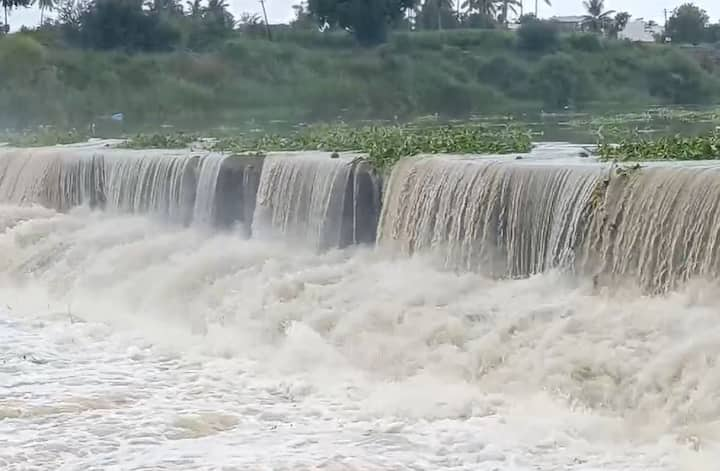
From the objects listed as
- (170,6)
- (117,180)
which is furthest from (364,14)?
(117,180)

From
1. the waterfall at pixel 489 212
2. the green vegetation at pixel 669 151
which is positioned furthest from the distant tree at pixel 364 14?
the green vegetation at pixel 669 151

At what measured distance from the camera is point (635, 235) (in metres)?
9.55

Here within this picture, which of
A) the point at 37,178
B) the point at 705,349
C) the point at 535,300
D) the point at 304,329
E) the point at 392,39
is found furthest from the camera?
the point at 392,39

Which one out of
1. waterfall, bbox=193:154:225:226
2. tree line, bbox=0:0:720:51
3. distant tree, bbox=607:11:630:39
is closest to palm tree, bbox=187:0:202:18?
tree line, bbox=0:0:720:51

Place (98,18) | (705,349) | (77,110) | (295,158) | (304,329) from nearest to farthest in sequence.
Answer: (705,349)
(304,329)
(295,158)
(77,110)
(98,18)

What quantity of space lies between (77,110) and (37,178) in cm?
2136

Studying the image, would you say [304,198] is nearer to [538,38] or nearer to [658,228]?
[658,228]

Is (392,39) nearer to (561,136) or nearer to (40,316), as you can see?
(561,136)

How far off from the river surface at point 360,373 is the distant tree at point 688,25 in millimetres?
44462

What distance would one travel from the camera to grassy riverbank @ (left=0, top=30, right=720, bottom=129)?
39.9 meters

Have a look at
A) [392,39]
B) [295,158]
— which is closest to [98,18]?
[392,39]

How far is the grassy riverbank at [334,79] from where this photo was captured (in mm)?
39875

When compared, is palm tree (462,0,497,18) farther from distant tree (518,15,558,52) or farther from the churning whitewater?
the churning whitewater

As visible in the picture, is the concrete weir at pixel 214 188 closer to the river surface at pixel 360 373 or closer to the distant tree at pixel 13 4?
the river surface at pixel 360 373
